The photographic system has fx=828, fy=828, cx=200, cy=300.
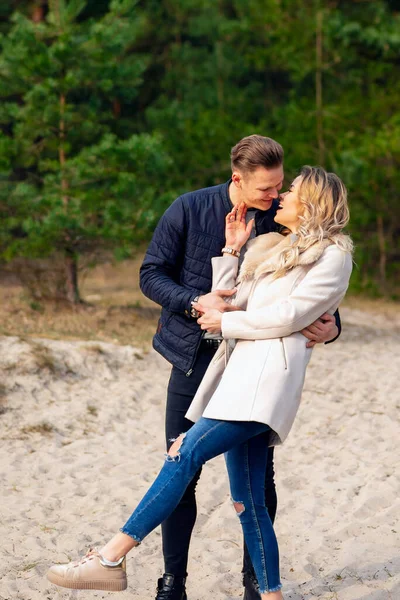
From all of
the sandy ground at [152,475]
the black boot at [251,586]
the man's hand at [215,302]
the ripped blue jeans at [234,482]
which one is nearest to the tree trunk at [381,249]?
the sandy ground at [152,475]

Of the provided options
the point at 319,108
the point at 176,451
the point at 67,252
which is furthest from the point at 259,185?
the point at 319,108

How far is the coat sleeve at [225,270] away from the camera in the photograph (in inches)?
118

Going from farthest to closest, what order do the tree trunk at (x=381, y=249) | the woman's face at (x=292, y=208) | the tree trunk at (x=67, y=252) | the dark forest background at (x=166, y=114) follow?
the tree trunk at (x=381, y=249), the tree trunk at (x=67, y=252), the dark forest background at (x=166, y=114), the woman's face at (x=292, y=208)

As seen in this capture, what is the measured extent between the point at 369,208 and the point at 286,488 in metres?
8.18

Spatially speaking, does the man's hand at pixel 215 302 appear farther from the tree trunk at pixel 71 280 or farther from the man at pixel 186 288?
the tree trunk at pixel 71 280

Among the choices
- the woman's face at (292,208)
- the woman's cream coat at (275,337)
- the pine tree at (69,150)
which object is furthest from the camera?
the pine tree at (69,150)

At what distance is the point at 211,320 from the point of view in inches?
113

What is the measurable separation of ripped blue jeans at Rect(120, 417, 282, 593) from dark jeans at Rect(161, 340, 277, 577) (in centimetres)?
25

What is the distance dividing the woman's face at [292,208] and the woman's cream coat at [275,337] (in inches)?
3.2

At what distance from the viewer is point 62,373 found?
23.9 feet

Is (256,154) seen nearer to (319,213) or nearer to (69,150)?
(319,213)

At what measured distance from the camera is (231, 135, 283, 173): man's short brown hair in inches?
116

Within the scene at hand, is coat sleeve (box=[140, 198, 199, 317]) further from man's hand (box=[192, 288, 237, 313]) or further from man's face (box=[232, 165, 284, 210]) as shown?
man's face (box=[232, 165, 284, 210])

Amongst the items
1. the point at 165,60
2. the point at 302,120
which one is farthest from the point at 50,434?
the point at 165,60
